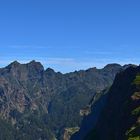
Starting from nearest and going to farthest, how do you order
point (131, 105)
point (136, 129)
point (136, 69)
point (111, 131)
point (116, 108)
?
point (136, 129)
point (131, 105)
point (111, 131)
point (116, 108)
point (136, 69)

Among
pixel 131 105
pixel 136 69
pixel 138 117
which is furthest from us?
pixel 136 69

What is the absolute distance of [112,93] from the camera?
143375 mm

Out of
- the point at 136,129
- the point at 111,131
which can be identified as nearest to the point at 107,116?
the point at 111,131

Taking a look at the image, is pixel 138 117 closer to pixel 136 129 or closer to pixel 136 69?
pixel 136 129

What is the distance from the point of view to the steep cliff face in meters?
98.8

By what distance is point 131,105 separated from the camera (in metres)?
109

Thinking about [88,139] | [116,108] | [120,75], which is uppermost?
[120,75]

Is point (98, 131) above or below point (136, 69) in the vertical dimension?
below

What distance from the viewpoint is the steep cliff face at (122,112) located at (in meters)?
98.8

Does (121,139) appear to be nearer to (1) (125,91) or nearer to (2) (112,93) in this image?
(1) (125,91)

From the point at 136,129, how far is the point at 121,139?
13996 millimetres

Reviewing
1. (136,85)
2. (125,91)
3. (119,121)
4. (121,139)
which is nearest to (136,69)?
(125,91)

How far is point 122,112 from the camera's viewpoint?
114 meters

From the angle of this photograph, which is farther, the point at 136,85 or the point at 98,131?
the point at 98,131
